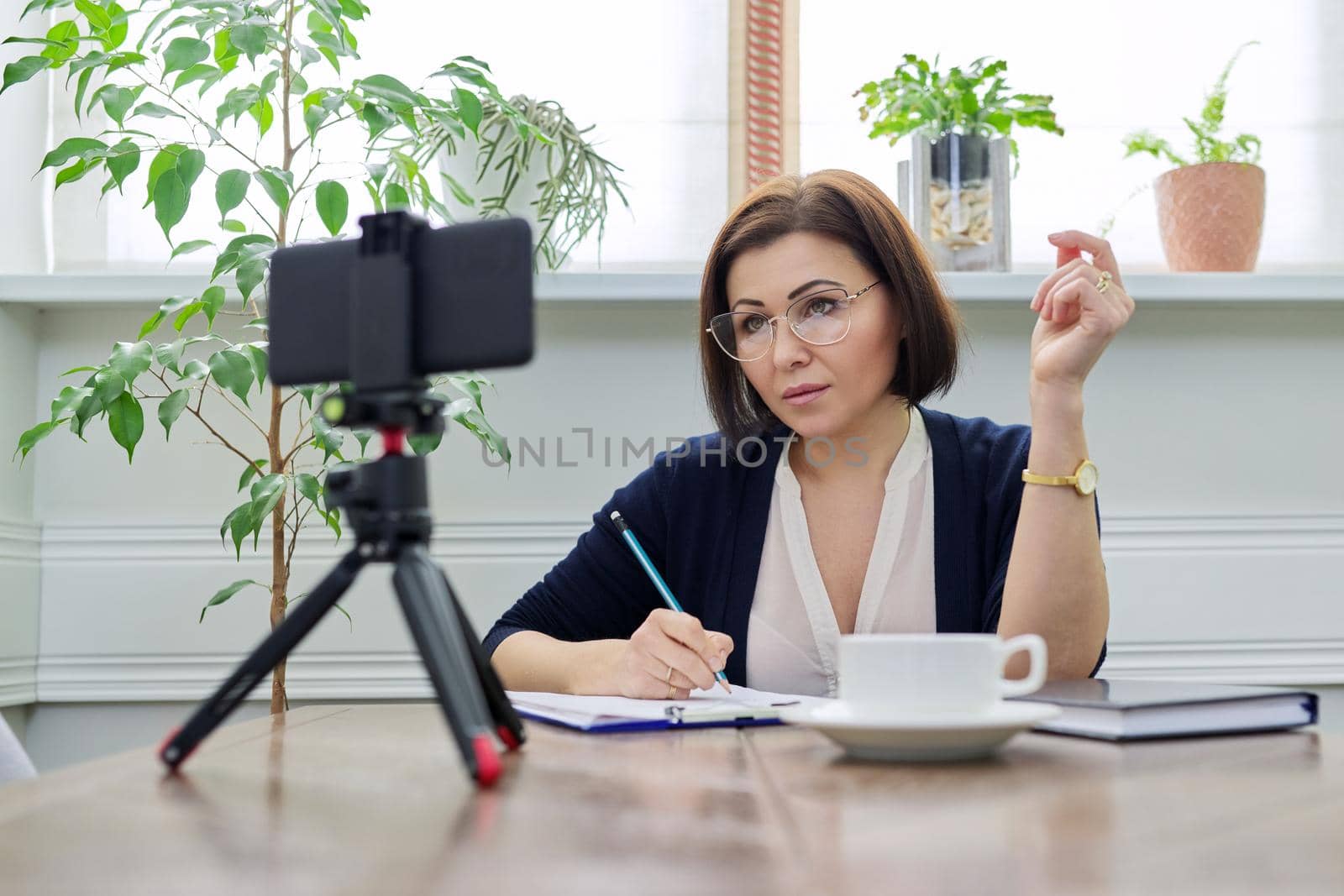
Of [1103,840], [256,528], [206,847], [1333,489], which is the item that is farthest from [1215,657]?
[206,847]

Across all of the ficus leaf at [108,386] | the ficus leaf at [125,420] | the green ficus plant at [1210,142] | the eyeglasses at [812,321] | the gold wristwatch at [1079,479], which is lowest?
the gold wristwatch at [1079,479]

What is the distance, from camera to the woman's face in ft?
4.56

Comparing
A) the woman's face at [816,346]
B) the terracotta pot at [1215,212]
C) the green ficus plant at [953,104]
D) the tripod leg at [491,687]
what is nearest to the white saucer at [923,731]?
the tripod leg at [491,687]

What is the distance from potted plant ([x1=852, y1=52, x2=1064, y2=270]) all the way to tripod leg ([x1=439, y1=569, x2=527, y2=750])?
1.37 m

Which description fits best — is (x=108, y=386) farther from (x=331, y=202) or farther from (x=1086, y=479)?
(x=1086, y=479)

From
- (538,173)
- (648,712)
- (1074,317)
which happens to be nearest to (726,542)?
(1074,317)

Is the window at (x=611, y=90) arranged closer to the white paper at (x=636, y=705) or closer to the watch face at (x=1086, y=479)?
the watch face at (x=1086, y=479)

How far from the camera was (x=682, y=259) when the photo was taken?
2.00 meters

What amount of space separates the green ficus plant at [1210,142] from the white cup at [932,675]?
1.54m

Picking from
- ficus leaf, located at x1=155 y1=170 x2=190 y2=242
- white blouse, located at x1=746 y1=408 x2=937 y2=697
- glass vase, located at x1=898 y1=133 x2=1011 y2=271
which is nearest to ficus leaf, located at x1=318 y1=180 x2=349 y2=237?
ficus leaf, located at x1=155 y1=170 x2=190 y2=242

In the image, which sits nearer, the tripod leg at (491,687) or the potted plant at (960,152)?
the tripod leg at (491,687)

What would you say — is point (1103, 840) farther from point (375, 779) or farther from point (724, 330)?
point (724, 330)

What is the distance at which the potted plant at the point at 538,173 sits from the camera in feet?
5.90

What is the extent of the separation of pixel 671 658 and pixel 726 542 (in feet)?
1.63
